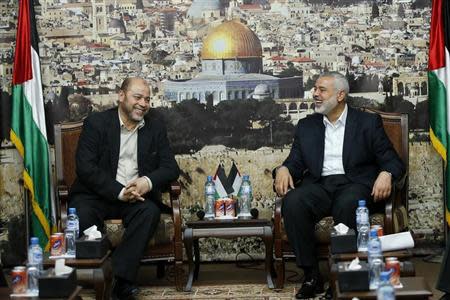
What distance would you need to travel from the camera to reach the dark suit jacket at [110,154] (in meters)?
6.73

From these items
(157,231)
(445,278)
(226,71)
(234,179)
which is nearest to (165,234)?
(157,231)

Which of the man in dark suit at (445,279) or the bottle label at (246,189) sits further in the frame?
the bottle label at (246,189)

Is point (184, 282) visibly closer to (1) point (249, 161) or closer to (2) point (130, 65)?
(1) point (249, 161)

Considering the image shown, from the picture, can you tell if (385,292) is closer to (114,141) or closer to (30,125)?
(114,141)

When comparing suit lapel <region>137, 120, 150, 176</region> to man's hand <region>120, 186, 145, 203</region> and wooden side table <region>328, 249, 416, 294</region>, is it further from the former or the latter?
wooden side table <region>328, 249, 416, 294</region>

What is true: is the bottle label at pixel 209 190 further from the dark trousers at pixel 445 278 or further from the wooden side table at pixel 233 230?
the dark trousers at pixel 445 278

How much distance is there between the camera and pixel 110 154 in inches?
271

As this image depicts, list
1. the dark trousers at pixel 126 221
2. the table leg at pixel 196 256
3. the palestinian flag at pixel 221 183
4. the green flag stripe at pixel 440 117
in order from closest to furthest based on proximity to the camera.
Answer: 1. the dark trousers at pixel 126 221
2. the table leg at pixel 196 256
3. the green flag stripe at pixel 440 117
4. the palestinian flag at pixel 221 183

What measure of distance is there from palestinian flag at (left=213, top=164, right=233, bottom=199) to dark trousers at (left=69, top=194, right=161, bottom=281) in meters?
0.89

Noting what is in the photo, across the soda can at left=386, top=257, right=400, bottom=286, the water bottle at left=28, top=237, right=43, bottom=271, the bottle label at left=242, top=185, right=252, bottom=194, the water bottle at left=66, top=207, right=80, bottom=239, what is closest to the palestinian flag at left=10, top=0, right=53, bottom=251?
the water bottle at left=66, top=207, right=80, bottom=239

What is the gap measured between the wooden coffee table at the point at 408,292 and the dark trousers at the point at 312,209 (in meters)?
1.53

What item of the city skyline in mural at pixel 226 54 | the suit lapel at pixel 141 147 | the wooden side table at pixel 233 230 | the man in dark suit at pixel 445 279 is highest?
the city skyline in mural at pixel 226 54

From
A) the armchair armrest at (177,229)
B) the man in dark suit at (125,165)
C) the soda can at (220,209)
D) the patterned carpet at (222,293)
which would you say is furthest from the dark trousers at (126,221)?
the soda can at (220,209)

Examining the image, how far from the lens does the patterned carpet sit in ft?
21.1
